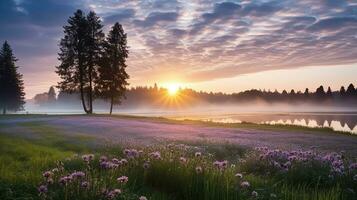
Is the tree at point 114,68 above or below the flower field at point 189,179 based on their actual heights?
above

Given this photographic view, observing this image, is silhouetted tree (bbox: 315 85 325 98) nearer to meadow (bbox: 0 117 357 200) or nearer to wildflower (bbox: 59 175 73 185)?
meadow (bbox: 0 117 357 200)

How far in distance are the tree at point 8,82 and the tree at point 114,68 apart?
2402 cm

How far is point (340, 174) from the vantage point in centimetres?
802

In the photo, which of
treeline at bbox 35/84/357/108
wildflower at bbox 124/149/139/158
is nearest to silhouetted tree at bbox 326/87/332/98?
treeline at bbox 35/84/357/108

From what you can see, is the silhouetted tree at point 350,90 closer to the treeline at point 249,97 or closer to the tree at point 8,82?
the treeline at point 249,97

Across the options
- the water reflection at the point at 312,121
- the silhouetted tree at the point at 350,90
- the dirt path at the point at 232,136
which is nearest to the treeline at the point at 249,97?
the silhouetted tree at the point at 350,90

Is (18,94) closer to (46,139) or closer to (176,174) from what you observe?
(46,139)

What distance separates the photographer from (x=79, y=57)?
52.7 m

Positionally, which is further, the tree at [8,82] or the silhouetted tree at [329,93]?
the silhouetted tree at [329,93]

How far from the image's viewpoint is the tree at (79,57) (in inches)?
2078

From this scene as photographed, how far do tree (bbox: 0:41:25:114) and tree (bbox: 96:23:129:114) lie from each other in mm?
24021

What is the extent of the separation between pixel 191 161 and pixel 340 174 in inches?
134

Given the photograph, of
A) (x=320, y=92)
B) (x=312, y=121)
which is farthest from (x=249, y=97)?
(x=312, y=121)

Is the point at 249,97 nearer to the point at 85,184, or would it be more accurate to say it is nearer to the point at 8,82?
the point at 8,82
